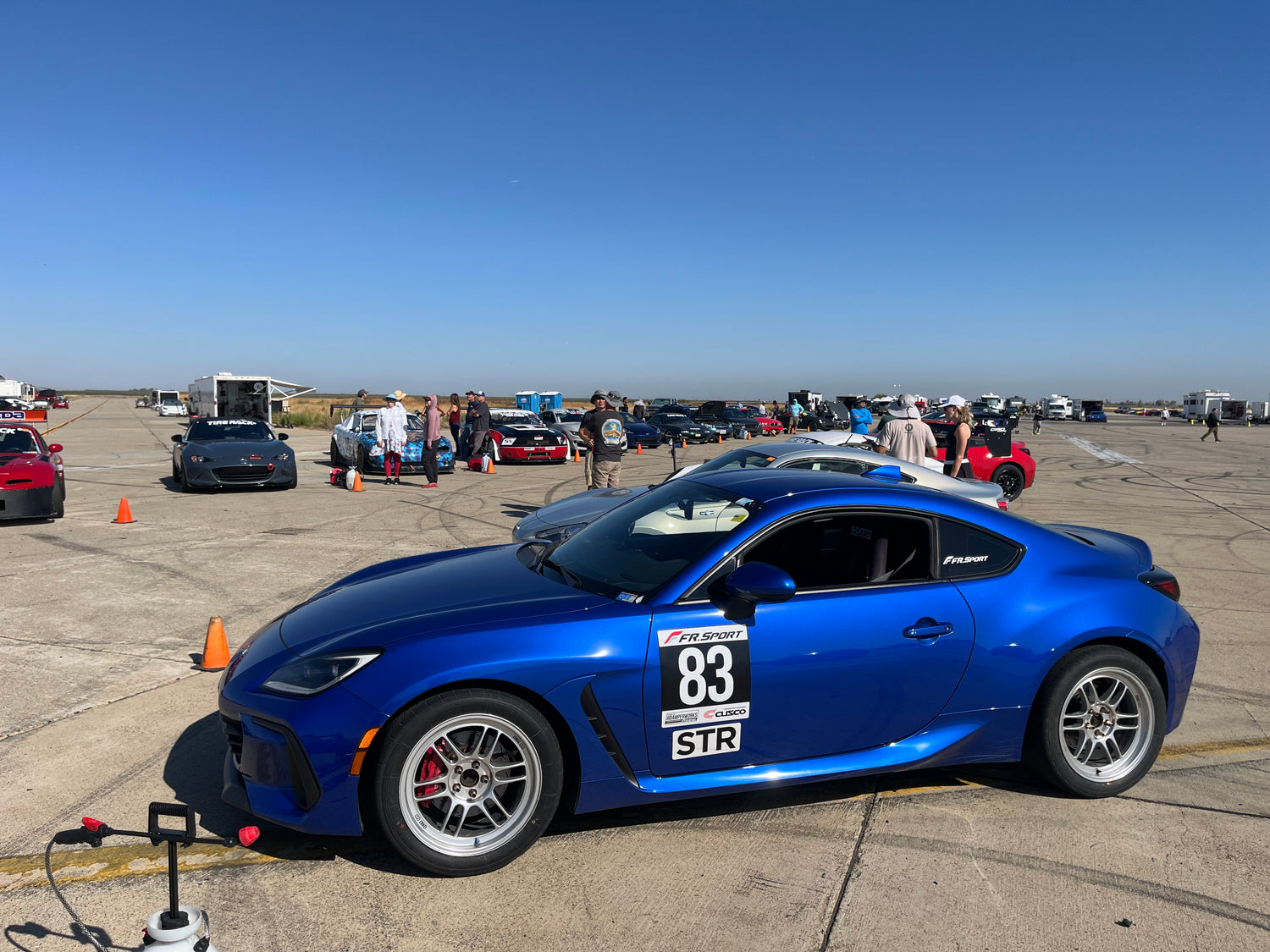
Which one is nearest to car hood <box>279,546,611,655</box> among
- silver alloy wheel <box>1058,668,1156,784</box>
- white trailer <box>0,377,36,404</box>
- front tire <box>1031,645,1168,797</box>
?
front tire <box>1031,645,1168,797</box>

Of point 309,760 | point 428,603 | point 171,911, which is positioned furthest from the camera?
point 428,603

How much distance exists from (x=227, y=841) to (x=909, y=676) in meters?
2.85

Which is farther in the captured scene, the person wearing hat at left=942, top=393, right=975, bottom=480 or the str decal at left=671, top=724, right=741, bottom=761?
the person wearing hat at left=942, top=393, right=975, bottom=480

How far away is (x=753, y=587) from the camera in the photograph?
346 centimetres

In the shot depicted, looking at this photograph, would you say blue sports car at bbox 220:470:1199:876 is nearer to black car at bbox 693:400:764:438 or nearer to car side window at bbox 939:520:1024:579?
car side window at bbox 939:520:1024:579

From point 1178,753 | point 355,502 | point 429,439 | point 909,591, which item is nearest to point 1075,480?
point 429,439

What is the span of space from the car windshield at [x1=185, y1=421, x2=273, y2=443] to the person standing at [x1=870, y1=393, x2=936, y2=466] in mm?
11427

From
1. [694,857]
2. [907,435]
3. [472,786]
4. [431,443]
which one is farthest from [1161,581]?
[431,443]

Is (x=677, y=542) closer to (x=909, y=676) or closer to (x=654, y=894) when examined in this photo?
(x=909, y=676)

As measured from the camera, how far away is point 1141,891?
331 centimetres

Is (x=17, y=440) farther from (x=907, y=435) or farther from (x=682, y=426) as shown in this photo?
(x=682, y=426)

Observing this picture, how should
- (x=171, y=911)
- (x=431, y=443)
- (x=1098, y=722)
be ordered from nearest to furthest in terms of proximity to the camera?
(x=171, y=911) < (x=1098, y=722) < (x=431, y=443)

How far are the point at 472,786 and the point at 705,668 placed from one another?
989 mm

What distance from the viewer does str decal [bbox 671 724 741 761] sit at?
138 inches
